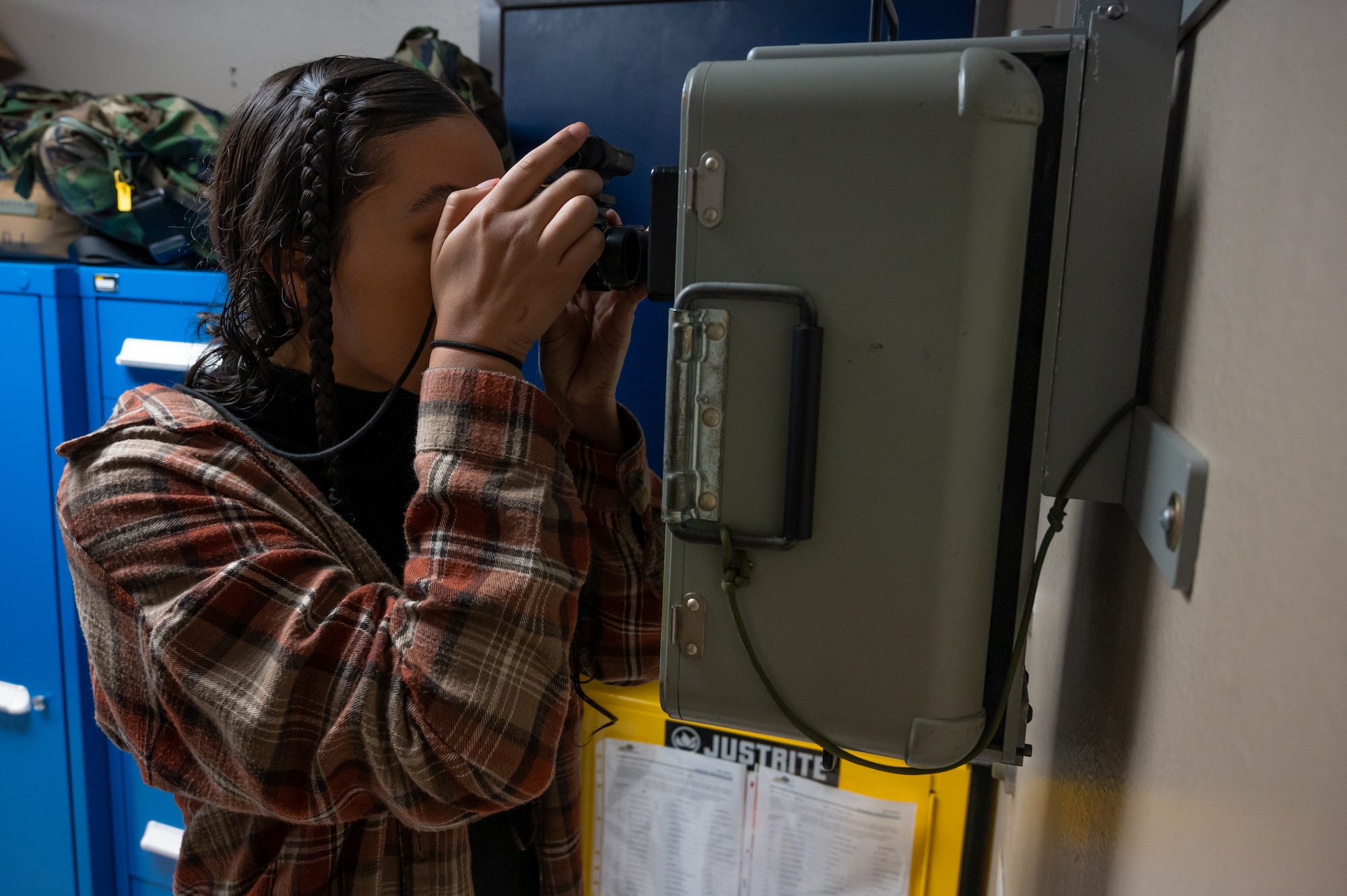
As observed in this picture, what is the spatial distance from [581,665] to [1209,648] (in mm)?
752

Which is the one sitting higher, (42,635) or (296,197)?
(296,197)

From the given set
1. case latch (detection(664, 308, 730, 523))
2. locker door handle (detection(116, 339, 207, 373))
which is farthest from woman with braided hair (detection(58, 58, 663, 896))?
locker door handle (detection(116, 339, 207, 373))

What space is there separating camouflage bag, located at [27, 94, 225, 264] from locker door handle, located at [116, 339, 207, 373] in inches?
7.1

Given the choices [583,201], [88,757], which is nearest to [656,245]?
[583,201]

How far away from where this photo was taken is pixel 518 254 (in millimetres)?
688

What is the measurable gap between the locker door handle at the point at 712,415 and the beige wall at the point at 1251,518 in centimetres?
18

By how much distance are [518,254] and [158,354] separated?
1245 mm

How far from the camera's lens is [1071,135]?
49 centimetres

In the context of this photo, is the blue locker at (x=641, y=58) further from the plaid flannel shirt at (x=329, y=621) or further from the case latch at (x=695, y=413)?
the case latch at (x=695, y=413)

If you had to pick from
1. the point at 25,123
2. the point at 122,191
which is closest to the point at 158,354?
the point at 122,191

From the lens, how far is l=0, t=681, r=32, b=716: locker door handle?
180 cm

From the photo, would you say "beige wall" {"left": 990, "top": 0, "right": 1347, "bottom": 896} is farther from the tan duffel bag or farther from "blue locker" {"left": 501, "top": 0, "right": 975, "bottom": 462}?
the tan duffel bag

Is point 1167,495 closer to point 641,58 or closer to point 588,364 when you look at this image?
point 588,364

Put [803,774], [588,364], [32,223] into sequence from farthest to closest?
[32,223], [803,774], [588,364]
